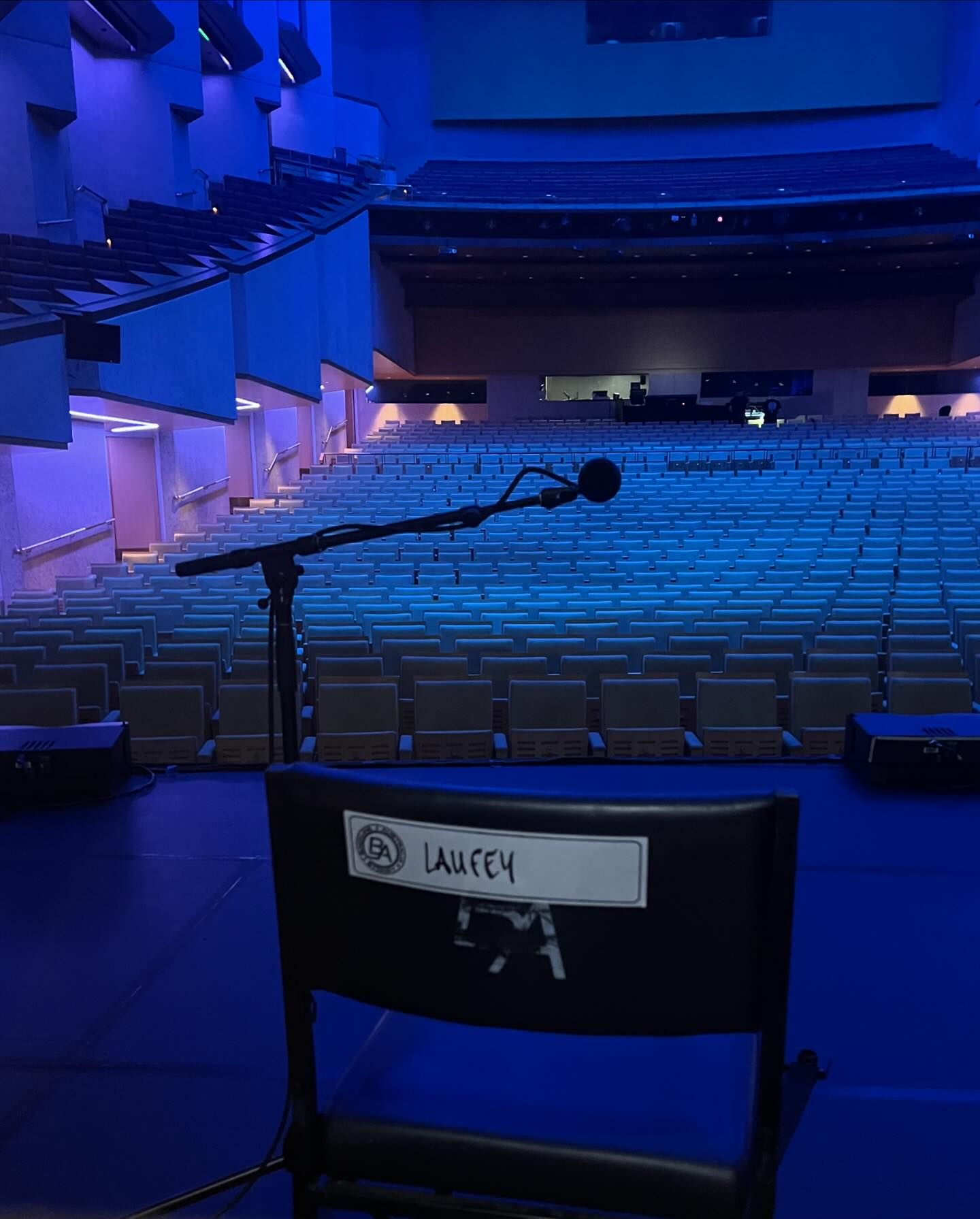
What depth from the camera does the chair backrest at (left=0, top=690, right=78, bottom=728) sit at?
13.5 feet

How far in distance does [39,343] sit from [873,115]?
2705 centimetres

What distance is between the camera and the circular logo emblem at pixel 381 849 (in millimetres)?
813

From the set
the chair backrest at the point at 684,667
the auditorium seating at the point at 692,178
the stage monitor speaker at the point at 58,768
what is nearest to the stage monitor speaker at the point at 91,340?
the chair backrest at the point at 684,667

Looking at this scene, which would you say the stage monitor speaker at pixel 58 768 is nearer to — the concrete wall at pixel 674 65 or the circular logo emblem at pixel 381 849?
the circular logo emblem at pixel 381 849

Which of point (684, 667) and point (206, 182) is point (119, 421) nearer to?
point (206, 182)

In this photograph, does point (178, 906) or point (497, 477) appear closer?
point (178, 906)

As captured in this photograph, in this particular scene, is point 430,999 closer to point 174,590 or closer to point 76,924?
point 76,924

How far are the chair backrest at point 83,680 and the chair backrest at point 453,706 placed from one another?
5.95 ft

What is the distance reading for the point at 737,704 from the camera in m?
4.44

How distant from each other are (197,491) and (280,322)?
313cm

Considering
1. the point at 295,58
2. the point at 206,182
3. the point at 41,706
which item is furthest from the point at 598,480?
the point at 295,58

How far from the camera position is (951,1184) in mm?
1124

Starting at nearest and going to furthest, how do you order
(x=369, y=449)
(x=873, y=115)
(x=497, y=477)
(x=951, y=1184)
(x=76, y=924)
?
1. (x=951, y=1184)
2. (x=76, y=924)
3. (x=497, y=477)
4. (x=369, y=449)
5. (x=873, y=115)

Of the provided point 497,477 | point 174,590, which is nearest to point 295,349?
point 497,477
